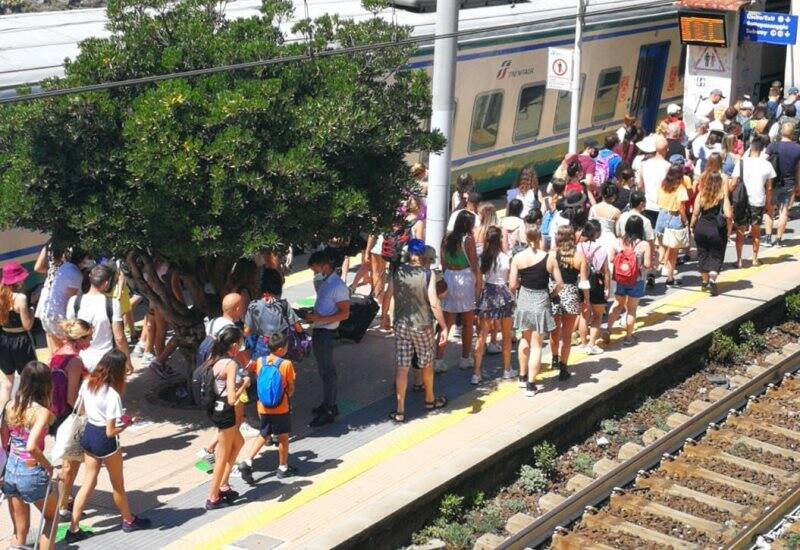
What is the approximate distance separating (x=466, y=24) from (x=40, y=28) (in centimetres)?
690

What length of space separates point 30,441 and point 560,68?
1103 cm

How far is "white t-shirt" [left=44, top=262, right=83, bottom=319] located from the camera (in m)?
12.9

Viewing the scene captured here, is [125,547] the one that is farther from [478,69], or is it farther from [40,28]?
[478,69]

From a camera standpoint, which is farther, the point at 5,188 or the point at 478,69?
the point at 478,69

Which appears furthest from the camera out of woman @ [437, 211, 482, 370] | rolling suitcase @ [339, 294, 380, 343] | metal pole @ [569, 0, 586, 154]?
metal pole @ [569, 0, 586, 154]

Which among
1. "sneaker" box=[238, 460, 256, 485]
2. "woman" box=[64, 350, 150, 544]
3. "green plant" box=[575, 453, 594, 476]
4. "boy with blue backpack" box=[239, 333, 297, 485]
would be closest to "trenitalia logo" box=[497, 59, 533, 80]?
"green plant" box=[575, 453, 594, 476]

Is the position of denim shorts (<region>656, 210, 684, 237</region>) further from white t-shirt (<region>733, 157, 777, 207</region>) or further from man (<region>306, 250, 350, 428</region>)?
man (<region>306, 250, 350, 428</region>)

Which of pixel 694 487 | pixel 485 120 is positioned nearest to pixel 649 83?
pixel 485 120

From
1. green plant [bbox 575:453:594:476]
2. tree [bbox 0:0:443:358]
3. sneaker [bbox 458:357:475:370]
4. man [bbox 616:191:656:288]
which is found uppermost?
tree [bbox 0:0:443:358]

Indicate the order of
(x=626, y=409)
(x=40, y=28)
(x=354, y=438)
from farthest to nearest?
1. (x=40, y=28)
2. (x=626, y=409)
3. (x=354, y=438)

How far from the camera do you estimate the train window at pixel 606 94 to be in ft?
83.6

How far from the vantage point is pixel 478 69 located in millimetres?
21609

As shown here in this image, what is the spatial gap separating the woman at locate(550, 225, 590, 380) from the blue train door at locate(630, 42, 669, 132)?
44.7ft

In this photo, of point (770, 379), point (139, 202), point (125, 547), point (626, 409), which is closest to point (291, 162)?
point (139, 202)
